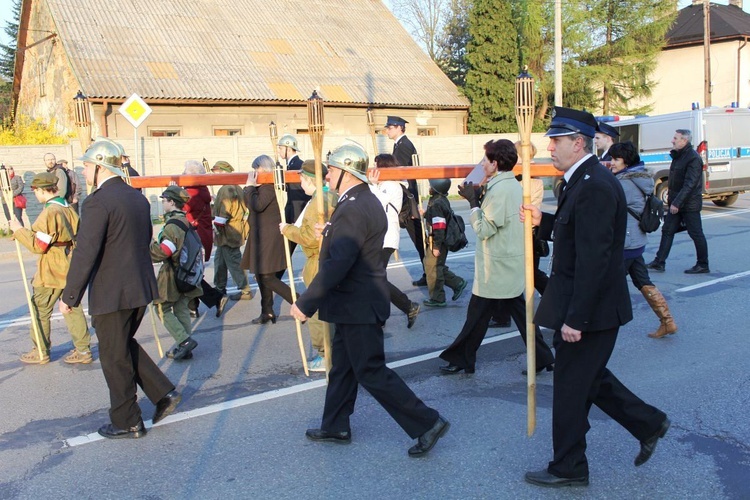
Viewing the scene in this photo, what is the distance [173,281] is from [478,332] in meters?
2.71

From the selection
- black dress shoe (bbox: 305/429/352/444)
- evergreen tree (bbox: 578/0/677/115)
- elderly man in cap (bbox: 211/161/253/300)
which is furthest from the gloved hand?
evergreen tree (bbox: 578/0/677/115)

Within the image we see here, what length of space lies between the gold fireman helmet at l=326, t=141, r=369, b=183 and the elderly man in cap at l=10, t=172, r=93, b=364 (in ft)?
9.44

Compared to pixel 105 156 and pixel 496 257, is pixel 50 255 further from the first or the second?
pixel 496 257

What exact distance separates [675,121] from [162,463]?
1583 centimetres

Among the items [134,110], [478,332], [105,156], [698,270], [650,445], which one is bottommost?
[650,445]

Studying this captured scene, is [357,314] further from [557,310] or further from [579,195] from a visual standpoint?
[579,195]

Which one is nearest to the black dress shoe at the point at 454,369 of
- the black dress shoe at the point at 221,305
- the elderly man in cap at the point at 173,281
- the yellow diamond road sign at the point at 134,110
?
the elderly man in cap at the point at 173,281

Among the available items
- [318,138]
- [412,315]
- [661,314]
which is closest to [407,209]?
[412,315]

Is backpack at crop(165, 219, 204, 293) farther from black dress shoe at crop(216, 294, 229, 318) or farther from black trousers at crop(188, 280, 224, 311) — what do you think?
black dress shoe at crop(216, 294, 229, 318)

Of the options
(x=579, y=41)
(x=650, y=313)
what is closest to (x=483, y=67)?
(x=579, y=41)

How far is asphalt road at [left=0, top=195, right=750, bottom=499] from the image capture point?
3.93 meters

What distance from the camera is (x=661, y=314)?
6.65 m

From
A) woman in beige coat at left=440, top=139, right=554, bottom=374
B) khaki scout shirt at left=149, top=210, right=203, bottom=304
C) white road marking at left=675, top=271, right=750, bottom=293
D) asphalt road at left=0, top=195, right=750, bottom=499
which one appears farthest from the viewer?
white road marking at left=675, top=271, right=750, bottom=293

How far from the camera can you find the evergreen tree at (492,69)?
98.5 ft
